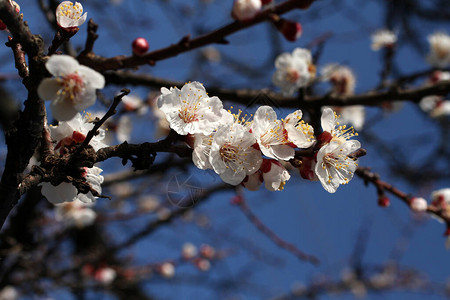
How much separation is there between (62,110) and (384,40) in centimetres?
298

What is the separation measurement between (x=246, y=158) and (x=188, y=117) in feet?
0.62

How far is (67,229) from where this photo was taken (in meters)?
2.90

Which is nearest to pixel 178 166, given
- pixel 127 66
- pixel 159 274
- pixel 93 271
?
pixel 127 66

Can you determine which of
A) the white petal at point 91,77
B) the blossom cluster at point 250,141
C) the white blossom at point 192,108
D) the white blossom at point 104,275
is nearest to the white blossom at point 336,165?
the blossom cluster at point 250,141

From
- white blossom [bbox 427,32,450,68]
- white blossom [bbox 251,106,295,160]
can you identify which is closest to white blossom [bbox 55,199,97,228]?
white blossom [bbox 251,106,295,160]

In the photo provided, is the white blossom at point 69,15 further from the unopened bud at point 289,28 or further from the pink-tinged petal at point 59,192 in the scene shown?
the unopened bud at point 289,28

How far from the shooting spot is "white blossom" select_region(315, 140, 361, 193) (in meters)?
0.98

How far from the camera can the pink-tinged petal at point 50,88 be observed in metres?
0.80

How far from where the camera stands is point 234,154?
976 millimetres

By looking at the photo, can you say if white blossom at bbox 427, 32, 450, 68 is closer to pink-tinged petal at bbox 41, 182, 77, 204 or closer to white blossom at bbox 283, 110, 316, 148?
white blossom at bbox 283, 110, 316, 148

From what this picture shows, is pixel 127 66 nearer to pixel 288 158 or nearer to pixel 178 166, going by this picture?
pixel 288 158

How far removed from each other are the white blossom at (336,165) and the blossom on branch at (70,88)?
58 centimetres

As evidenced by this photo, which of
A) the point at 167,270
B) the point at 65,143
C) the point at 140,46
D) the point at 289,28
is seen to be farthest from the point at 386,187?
the point at 167,270

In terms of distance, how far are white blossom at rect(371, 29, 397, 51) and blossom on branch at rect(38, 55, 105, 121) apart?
282 cm
